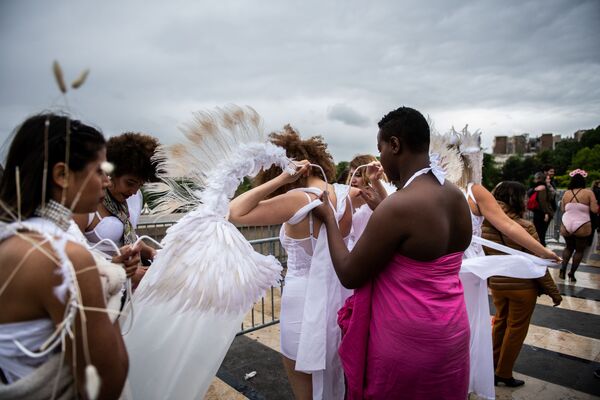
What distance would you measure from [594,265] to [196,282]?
901 centimetres

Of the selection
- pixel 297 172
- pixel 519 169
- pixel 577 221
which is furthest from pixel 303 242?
pixel 519 169

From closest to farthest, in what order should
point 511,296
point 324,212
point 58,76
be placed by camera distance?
point 58,76, point 324,212, point 511,296

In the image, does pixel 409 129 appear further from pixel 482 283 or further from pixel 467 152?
pixel 467 152

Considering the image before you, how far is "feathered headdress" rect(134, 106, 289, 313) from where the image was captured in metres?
1.65

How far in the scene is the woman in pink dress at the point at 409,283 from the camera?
1.55 m

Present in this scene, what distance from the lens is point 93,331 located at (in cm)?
100

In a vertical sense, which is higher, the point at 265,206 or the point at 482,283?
the point at 265,206

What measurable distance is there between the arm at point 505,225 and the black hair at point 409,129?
4.78 feet

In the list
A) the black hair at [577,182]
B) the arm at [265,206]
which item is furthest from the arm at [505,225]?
the black hair at [577,182]

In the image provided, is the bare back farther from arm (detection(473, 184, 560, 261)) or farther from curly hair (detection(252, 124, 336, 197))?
arm (detection(473, 184, 560, 261))

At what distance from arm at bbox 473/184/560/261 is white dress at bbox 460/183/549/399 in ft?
0.30

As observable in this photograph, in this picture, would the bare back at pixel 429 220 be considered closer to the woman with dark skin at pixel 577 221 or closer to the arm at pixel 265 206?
the arm at pixel 265 206

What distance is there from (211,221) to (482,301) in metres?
2.07

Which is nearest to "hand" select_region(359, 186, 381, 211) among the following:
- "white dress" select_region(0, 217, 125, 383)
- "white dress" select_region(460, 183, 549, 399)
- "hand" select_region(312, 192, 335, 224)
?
"hand" select_region(312, 192, 335, 224)
